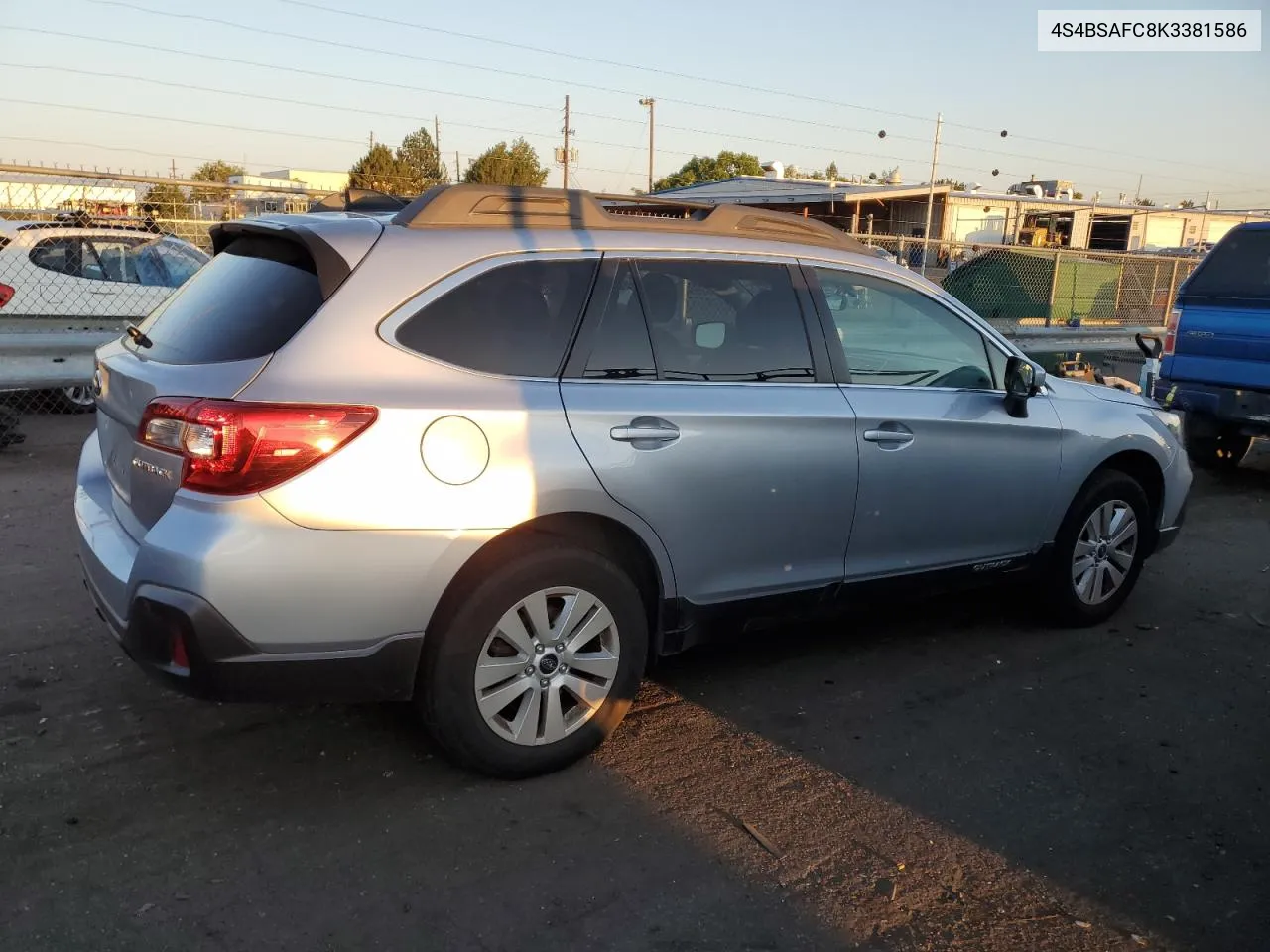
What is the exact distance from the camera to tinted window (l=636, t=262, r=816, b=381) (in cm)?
365


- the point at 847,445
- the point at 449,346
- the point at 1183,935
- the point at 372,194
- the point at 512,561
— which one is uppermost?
the point at 372,194

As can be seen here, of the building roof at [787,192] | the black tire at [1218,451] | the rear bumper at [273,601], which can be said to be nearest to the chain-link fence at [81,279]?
the black tire at [1218,451]

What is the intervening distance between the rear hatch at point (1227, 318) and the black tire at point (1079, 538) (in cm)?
334

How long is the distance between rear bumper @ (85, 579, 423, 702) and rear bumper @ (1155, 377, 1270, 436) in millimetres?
6997

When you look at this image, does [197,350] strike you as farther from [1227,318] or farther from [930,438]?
[1227,318]

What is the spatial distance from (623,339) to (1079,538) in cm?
264

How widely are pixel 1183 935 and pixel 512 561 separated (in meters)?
2.14

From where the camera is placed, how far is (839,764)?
3639mm

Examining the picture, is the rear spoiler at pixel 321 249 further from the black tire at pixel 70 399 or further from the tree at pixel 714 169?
the tree at pixel 714 169

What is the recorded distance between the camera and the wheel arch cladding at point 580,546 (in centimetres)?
316

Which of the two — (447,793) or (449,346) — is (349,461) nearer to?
(449,346)

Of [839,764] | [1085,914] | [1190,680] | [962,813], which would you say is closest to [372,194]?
[839,764]

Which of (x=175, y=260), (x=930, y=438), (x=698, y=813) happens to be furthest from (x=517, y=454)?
(x=175, y=260)

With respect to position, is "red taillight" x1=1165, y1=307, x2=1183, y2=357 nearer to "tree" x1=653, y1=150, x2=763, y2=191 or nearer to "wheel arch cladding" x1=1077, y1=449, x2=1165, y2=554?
"wheel arch cladding" x1=1077, y1=449, x2=1165, y2=554
